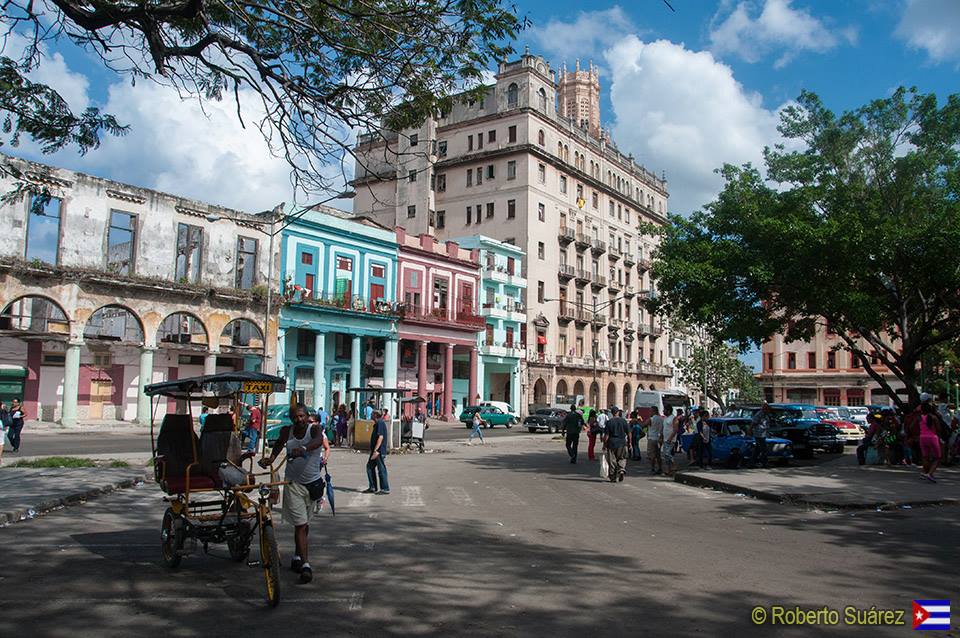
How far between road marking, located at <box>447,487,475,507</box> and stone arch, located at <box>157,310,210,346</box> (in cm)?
2787

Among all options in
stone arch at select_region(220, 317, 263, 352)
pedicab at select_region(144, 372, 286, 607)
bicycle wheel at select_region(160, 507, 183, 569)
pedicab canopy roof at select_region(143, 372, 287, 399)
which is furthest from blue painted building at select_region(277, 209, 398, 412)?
bicycle wheel at select_region(160, 507, 183, 569)

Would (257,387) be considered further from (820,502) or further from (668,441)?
(668,441)

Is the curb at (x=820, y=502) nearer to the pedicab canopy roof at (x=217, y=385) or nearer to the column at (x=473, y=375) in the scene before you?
the pedicab canopy roof at (x=217, y=385)

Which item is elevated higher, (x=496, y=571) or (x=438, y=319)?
(x=438, y=319)

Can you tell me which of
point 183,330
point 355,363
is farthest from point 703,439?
point 355,363

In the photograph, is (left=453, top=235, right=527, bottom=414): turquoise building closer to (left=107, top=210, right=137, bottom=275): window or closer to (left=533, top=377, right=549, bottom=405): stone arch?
(left=533, top=377, right=549, bottom=405): stone arch

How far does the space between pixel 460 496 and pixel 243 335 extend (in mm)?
31129

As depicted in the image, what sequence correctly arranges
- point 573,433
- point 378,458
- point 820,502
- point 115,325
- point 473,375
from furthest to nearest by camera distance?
point 473,375 → point 115,325 → point 573,433 → point 378,458 → point 820,502

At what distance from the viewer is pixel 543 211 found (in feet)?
208

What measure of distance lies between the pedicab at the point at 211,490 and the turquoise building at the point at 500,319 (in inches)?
1888

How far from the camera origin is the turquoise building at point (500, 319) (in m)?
58.1

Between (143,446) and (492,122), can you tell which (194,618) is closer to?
(143,446)

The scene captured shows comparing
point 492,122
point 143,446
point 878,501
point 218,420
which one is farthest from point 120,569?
point 492,122

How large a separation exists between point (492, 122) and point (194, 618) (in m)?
60.5
